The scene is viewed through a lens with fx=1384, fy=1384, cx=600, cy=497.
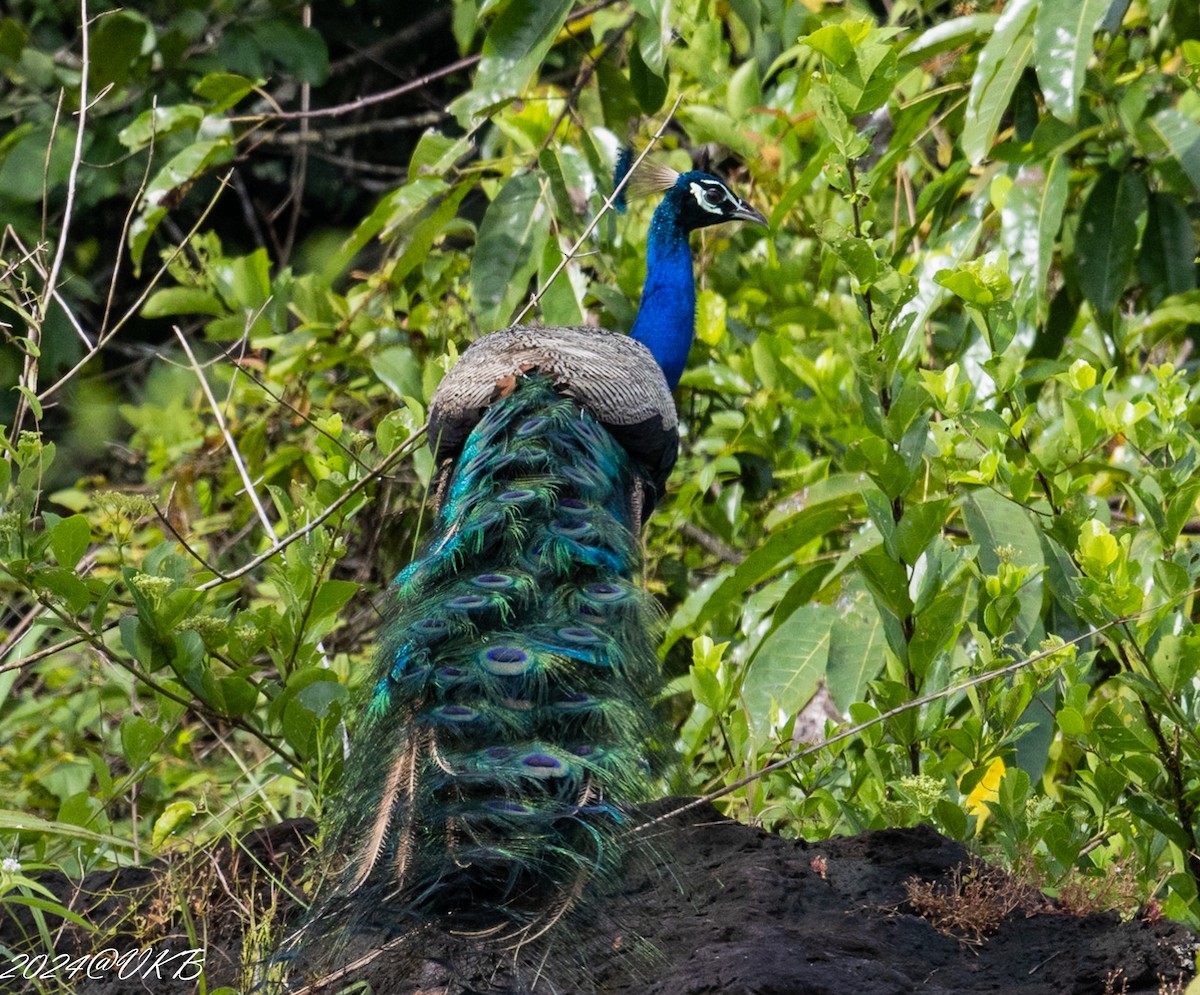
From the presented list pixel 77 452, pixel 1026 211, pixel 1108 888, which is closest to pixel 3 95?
pixel 77 452

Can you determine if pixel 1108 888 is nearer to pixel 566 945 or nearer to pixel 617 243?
pixel 566 945

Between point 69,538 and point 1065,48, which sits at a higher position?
point 1065,48

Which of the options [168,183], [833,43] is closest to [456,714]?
[833,43]

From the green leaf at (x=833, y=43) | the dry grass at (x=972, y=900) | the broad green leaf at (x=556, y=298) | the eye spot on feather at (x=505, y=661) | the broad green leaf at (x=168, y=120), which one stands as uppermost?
the green leaf at (x=833, y=43)

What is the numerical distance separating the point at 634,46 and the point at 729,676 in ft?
5.59

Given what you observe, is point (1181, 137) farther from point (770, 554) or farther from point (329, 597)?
point (329, 597)

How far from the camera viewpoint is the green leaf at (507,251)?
3348 mm

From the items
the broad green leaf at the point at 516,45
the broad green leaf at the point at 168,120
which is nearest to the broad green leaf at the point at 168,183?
the broad green leaf at the point at 168,120

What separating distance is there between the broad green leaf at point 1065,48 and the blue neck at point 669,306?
1.51 meters

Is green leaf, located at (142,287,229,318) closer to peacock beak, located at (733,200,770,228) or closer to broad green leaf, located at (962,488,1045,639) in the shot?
peacock beak, located at (733,200,770,228)

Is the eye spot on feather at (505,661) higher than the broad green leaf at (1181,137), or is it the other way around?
the broad green leaf at (1181,137)

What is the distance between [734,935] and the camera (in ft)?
5.90

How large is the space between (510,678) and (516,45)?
1.56 meters

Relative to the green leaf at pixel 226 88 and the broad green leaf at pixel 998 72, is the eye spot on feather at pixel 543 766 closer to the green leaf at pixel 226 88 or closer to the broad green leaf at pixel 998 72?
the broad green leaf at pixel 998 72
